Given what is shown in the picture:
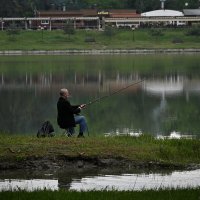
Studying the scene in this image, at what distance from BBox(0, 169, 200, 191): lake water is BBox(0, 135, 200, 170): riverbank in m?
0.40

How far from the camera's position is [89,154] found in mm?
15820

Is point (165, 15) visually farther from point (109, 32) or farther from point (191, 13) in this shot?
point (109, 32)

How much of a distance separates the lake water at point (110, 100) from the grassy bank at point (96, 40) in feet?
187

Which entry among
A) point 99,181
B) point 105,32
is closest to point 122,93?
point 99,181

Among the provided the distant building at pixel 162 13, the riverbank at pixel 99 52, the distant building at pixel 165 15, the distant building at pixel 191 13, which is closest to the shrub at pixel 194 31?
the riverbank at pixel 99 52

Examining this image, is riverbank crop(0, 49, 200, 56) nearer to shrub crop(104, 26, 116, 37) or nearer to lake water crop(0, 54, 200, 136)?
shrub crop(104, 26, 116, 37)

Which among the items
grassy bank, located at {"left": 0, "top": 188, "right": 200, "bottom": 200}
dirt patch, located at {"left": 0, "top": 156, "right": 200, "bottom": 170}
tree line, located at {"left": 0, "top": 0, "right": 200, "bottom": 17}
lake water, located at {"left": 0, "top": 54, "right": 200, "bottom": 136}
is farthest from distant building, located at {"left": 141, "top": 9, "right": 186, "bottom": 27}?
grassy bank, located at {"left": 0, "top": 188, "right": 200, "bottom": 200}

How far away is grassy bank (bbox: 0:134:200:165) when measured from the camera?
15.8 meters

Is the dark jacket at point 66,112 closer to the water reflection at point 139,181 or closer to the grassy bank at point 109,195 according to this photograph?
the water reflection at point 139,181

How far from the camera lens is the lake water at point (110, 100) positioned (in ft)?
94.5

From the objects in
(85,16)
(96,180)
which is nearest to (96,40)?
(85,16)

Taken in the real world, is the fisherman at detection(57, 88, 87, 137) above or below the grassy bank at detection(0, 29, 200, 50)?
above

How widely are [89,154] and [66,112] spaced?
3.18m

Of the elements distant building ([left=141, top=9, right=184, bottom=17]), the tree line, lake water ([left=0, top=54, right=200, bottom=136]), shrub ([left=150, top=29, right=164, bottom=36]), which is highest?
lake water ([left=0, top=54, right=200, bottom=136])
